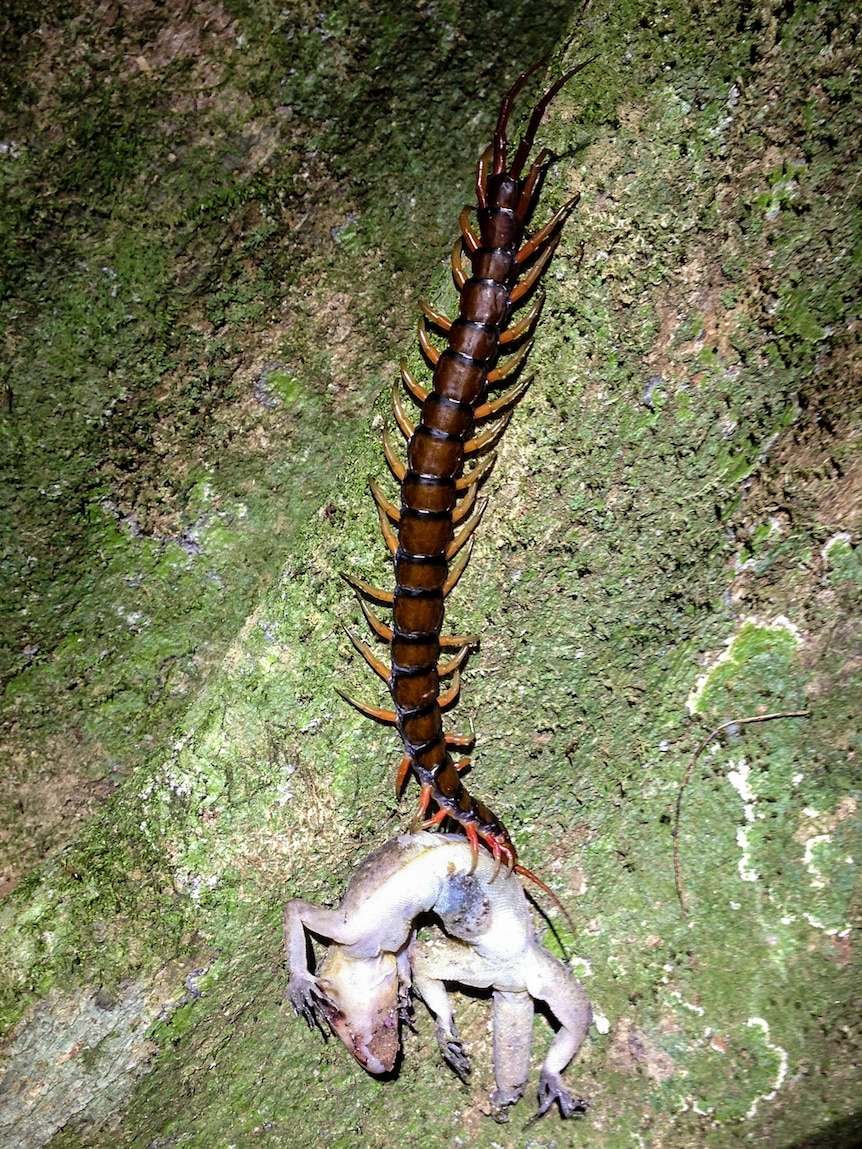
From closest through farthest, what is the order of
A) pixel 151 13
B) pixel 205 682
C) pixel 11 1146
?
pixel 151 13 → pixel 11 1146 → pixel 205 682

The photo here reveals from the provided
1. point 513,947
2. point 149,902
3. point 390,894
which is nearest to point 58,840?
point 149,902

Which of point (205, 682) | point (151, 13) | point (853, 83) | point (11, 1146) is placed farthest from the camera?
point (205, 682)

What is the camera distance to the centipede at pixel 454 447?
10.6 ft

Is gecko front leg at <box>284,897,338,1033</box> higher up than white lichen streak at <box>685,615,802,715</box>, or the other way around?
white lichen streak at <box>685,615,802,715</box>

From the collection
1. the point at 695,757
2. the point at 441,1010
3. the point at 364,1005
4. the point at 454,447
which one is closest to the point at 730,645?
the point at 695,757

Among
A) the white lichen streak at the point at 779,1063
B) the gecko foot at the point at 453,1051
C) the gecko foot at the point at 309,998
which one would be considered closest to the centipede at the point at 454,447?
the gecko foot at the point at 309,998

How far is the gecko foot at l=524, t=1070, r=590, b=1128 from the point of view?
3959 mm

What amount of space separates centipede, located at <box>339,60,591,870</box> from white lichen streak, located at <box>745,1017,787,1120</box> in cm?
153

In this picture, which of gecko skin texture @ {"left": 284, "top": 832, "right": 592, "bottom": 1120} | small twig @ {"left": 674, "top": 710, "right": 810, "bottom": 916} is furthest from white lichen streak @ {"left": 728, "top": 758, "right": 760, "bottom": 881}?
gecko skin texture @ {"left": 284, "top": 832, "right": 592, "bottom": 1120}

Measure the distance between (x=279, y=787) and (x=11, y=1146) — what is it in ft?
6.15

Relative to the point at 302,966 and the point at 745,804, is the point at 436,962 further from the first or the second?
the point at 745,804

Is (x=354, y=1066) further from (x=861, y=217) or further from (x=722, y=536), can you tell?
(x=861, y=217)

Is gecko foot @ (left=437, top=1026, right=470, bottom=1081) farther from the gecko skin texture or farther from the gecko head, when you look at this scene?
the gecko head

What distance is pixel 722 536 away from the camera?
11.9 feet
